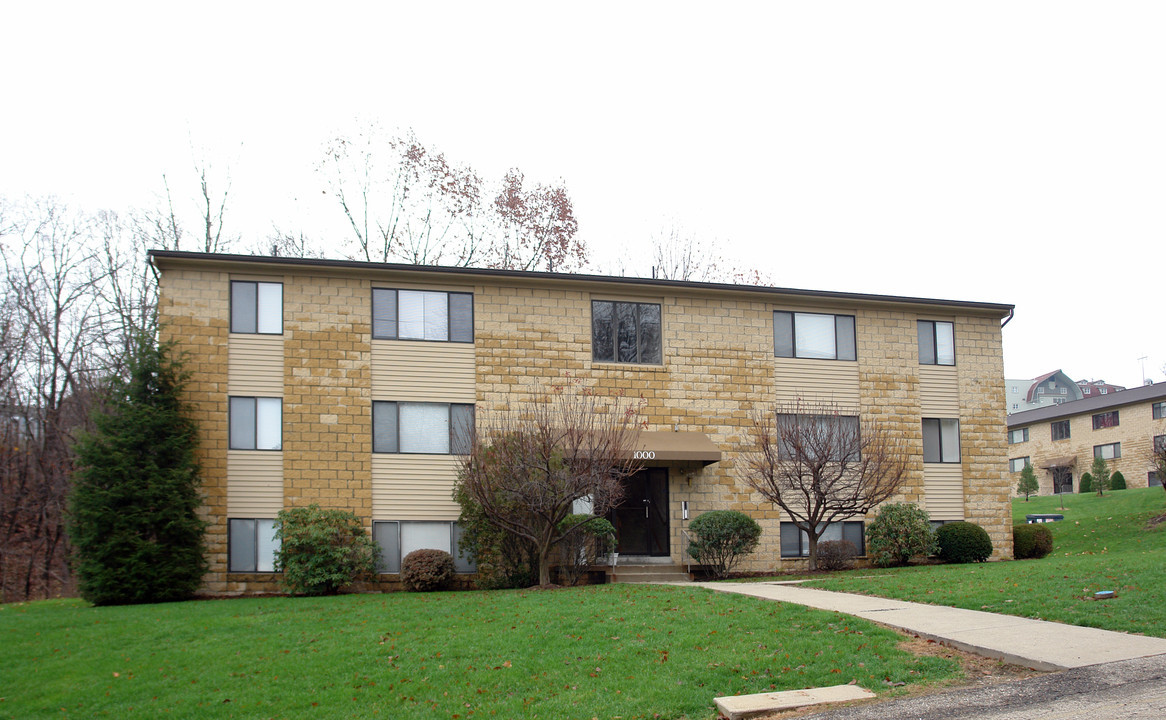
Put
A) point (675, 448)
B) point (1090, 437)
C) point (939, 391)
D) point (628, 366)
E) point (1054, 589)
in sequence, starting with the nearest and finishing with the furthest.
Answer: point (1054, 589) → point (675, 448) → point (628, 366) → point (939, 391) → point (1090, 437)

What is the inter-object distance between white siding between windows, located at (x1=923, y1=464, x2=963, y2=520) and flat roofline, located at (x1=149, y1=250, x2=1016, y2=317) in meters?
4.42

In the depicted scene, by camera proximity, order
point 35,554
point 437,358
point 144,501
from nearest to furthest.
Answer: point 144,501, point 437,358, point 35,554

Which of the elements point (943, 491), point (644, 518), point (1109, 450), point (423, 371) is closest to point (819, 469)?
point (644, 518)

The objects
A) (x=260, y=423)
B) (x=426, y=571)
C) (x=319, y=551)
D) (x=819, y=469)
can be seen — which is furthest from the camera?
(x=260, y=423)

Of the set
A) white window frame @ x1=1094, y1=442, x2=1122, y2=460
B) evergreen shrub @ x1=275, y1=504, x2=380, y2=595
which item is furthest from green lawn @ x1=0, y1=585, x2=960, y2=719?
white window frame @ x1=1094, y1=442, x2=1122, y2=460

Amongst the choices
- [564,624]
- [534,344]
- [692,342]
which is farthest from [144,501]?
[692,342]

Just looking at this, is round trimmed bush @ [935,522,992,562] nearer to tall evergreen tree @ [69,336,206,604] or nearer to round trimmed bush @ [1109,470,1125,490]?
tall evergreen tree @ [69,336,206,604]

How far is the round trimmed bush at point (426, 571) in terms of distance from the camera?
20.0 metres

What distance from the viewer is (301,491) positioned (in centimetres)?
2072

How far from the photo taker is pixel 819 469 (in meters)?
20.4

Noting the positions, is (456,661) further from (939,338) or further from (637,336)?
(939,338)

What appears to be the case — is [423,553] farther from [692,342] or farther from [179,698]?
[179,698]

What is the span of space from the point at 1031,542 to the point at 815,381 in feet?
22.7

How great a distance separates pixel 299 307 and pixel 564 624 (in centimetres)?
1180
